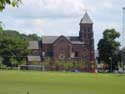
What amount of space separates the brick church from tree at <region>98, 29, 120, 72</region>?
699 inches

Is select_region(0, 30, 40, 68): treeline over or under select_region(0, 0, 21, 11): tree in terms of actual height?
over

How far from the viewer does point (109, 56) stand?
5581 inches

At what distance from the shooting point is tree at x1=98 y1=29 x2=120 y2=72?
5586 inches

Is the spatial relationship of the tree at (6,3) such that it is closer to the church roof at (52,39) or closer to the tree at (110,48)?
the tree at (110,48)

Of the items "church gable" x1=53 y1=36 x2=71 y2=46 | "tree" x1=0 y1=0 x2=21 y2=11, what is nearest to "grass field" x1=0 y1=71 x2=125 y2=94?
"tree" x1=0 y1=0 x2=21 y2=11

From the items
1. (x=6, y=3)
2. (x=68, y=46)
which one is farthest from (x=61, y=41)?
(x=6, y=3)

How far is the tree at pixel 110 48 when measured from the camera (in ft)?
465

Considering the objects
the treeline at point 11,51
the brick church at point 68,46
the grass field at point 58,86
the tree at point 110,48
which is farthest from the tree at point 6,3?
the brick church at point 68,46

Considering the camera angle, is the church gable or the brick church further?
the church gable

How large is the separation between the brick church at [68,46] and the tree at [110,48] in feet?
58.2

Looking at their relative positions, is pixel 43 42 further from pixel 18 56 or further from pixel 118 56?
pixel 118 56

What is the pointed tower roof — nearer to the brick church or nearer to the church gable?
the brick church

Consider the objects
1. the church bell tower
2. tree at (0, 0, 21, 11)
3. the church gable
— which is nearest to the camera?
tree at (0, 0, 21, 11)

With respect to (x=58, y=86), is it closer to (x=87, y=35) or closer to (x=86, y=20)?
(x=87, y=35)
